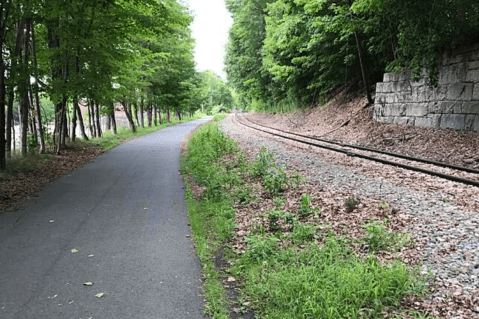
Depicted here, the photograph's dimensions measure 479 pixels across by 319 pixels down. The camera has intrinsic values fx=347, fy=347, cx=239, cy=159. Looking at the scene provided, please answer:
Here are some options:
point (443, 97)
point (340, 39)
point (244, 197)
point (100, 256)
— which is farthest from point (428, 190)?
point (340, 39)

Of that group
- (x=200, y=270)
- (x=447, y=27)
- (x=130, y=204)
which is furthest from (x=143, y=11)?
(x=200, y=270)

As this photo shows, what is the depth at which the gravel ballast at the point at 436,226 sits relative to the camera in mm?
3601

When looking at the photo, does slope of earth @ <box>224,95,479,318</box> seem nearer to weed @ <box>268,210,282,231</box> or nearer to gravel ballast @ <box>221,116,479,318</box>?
gravel ballast @ <box>221,116,479,318</box>

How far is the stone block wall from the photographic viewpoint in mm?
10961

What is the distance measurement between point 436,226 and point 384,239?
35.3 inches

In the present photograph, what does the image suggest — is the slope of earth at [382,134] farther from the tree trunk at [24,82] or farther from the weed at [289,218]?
the tree trunk at [24,82]

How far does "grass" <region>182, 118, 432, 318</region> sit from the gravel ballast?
0.30 metres

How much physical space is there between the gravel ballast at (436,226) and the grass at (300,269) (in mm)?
295

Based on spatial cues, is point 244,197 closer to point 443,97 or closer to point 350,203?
point 350,203

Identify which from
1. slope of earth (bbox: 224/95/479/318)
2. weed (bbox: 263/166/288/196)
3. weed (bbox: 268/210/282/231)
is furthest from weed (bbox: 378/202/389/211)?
weed (bbox: 263/166/288/196)

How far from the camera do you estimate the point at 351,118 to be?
1748 centimetres

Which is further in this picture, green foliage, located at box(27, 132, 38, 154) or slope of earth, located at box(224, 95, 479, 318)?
green foliage, located at box(27, 132, 38, 154)

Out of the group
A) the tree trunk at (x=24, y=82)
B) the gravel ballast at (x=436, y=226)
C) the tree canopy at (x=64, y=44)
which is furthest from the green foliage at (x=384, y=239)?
the tree trunk at (x=24, y=82)

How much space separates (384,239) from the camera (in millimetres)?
4504
